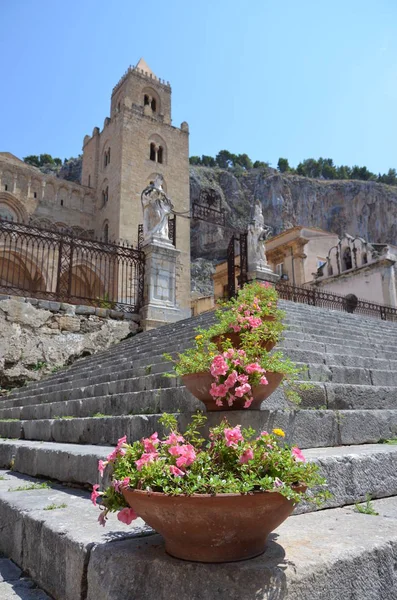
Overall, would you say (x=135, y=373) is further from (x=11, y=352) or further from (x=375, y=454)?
(x=11, y=352)

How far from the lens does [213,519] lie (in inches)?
63.0

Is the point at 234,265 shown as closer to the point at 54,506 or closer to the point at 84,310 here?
the point at 84,310

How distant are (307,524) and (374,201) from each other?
211 feet

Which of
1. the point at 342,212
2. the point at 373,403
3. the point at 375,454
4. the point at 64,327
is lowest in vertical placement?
the point at 375,454

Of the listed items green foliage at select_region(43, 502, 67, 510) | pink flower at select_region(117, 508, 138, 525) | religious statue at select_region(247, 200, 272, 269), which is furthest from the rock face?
pink flower at select_region(117, 508, 138, 525)

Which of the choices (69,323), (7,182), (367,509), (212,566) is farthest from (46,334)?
(7,182)

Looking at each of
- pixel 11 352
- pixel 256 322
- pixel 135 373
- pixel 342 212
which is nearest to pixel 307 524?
pixel 256 322

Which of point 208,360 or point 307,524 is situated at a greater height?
point 208,360

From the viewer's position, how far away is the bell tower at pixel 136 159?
32625 millimetres

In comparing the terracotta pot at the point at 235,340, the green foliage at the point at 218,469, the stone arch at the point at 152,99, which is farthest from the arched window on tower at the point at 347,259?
the green foliage at the point at 218,469

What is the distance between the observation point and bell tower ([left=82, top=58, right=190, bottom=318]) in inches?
1284

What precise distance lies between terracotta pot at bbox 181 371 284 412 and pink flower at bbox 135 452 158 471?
0.94m

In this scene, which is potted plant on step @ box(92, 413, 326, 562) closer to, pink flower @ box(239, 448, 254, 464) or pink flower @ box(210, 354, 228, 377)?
pink flower @ box(239, 448, 254, 464)

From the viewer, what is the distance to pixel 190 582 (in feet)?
5.26
